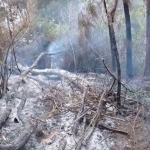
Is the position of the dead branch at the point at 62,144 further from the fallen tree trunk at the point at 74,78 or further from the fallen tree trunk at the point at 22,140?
the fallen tree trunk at the point at 74,78

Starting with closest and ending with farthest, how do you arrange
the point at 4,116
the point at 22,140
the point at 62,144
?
1. the point at 22,140
2. the point at 62,144
3. the point at 4,116

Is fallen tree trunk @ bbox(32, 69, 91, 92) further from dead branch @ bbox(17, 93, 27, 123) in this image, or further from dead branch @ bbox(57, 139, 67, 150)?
dead branch @ bbox(57, 139, 67, 150)

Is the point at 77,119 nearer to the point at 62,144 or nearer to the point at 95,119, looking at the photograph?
the point at 95,119

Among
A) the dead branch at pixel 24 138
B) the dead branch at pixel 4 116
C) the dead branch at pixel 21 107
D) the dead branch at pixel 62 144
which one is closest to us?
the dead branch at pixel 24 138

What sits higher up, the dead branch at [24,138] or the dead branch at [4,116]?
the dead branch at [4,116]

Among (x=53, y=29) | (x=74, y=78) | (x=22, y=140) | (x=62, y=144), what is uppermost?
(x=53, y=29)

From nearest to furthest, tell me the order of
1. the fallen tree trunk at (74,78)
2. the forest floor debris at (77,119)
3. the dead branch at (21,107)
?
the forest floor debris at (77,119) < the dead branch at (21,107) < the fallen tree trunk at (74,78)

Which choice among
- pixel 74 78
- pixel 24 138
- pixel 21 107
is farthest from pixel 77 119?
pixel 74 78

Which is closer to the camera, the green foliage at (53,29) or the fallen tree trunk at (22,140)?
the fallen tree trunk at (22,140)

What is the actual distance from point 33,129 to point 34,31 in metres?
6.26

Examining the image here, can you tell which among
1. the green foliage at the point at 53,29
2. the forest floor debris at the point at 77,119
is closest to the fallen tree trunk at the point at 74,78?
the forest floor debris at the point at 77,119

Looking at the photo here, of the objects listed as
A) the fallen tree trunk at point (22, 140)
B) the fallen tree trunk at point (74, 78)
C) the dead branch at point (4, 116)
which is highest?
the fallen tree trunk at point (74, 78)

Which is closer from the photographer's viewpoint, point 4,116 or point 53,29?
point 4,116

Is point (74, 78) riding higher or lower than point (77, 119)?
higher
